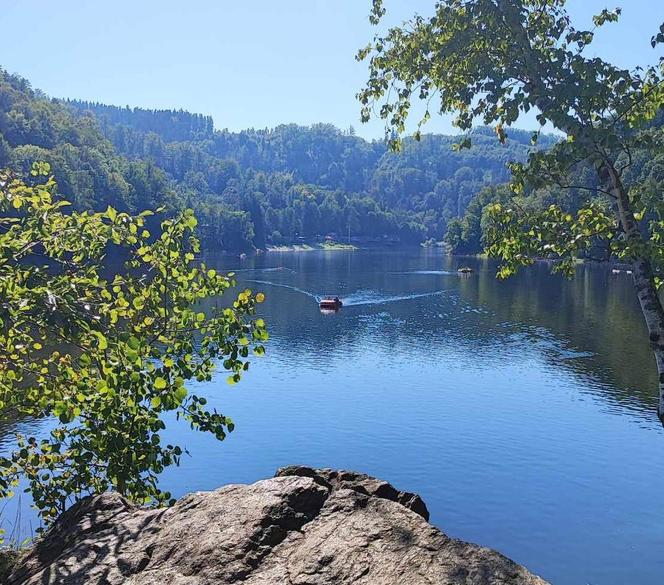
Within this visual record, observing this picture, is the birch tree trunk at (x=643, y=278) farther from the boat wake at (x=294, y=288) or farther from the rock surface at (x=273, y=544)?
the boat wake at (x=294, y=288)

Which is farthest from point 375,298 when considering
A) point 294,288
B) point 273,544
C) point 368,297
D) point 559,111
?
point 273,544

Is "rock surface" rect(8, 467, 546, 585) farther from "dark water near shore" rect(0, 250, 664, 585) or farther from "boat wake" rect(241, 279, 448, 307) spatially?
"boat wake" rect(241, 279, 448, 307)

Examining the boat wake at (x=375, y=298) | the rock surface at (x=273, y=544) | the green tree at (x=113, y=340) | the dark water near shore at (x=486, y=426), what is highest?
the green tree at (x=113, y=340)

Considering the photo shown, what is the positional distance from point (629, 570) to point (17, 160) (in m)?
181

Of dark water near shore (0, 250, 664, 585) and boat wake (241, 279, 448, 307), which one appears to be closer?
dark water near shore (0, 250, 664, 585)

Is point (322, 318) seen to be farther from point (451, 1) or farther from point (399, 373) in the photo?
point (451, 1)

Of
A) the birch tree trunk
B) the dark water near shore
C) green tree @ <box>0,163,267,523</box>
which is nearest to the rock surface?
green tree @ <box>0,163,267,523</box>

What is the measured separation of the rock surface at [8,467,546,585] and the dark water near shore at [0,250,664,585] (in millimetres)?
21247

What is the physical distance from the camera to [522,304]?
10312 cm

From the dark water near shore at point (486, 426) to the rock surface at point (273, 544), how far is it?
69.7 ft

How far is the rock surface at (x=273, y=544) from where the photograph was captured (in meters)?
6.08

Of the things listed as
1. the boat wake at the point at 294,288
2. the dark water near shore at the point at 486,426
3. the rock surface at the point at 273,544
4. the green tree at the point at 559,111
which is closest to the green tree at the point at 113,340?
the rock surface at the point at 273,544

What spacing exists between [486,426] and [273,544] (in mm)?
38604

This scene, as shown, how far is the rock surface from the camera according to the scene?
6082mm
